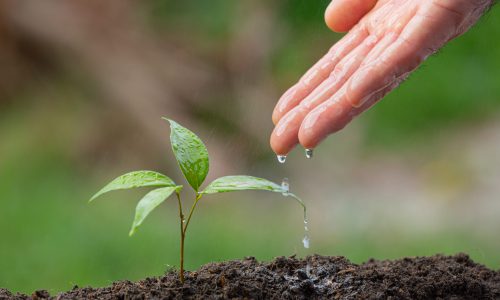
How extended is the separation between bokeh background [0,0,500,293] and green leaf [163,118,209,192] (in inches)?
81.8

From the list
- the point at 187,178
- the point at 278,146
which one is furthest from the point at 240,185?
the point at 278,146

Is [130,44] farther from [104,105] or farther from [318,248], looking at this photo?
[318,248]

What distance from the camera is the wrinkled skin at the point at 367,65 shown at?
5.01 feet

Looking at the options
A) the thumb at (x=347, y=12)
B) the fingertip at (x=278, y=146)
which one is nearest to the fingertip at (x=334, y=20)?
the thumb at (x=347, y=12)

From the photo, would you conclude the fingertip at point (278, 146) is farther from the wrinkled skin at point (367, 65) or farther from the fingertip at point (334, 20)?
the fingertip at point (334, 20)

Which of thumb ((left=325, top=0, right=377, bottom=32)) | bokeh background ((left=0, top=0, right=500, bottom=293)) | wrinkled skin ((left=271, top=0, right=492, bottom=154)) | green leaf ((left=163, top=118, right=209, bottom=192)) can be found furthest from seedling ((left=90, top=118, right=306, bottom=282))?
bokeh background ((left=0, top=0, right=500, bottom=293))

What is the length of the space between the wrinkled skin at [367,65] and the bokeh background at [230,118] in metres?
1.64

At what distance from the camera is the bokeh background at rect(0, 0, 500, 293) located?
142 inches

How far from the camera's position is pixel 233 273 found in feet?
4.40

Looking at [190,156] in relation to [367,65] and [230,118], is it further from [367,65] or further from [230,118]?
[230,118]

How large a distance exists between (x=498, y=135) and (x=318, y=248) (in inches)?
59.8

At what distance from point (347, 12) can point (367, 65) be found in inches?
18.5

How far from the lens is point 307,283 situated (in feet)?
4.40

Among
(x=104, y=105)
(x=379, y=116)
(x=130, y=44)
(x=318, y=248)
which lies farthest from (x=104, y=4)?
(x=318, y=248)
